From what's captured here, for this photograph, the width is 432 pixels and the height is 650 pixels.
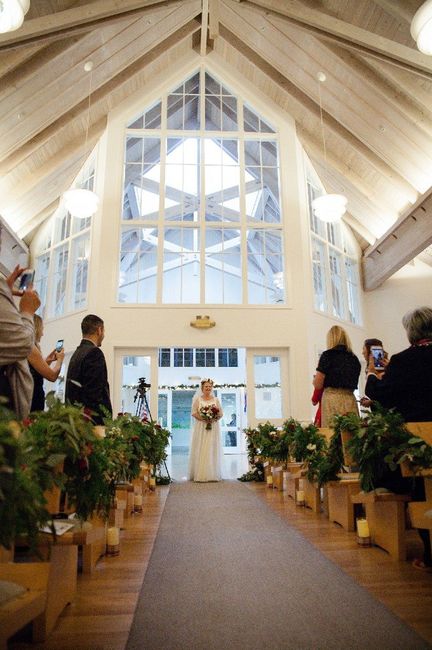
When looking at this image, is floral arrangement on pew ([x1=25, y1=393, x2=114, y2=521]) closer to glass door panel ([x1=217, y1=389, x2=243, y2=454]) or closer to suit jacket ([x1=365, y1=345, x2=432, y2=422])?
suit jacket ([x1=365, y1=345, x2=432, y2=422])

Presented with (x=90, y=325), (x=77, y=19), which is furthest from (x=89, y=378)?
(x=77, y=19)

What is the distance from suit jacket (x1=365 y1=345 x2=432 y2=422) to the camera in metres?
2.31

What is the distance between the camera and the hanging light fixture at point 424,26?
149 inches

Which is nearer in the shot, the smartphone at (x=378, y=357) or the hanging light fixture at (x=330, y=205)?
the smartphone at (x=378, y=357)

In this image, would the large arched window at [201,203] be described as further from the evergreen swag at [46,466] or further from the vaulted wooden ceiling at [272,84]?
the evergreen swag at [46,466]

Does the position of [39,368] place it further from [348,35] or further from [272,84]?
[272,84]

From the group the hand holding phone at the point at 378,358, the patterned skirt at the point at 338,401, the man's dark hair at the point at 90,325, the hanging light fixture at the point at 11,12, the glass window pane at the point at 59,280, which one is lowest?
the patterned skirt at the point at 338,401

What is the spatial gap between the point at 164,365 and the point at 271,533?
12211 millimetres

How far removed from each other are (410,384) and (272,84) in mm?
8169

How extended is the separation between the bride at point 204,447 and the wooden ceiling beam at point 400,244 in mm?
4221

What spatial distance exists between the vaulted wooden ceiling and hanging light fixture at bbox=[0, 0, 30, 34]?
3.41ft

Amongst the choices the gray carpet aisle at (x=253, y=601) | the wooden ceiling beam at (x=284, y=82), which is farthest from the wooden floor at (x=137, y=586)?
the wooden ceiling beam at (x=284, y=82)

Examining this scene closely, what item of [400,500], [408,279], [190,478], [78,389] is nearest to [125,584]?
[78,389]

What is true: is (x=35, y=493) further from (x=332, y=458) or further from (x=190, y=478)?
(x=190, y=478)
